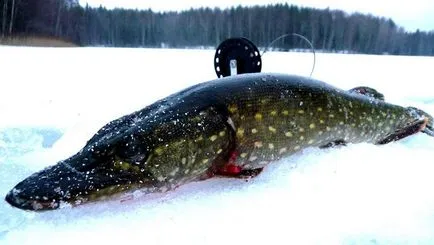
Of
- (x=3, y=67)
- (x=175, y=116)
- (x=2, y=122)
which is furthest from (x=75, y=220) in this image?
(x=3, y=67)

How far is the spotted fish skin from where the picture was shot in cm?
157

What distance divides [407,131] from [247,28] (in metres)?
53.6

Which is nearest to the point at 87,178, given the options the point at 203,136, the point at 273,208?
the point at 203,136

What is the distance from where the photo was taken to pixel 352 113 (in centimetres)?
259

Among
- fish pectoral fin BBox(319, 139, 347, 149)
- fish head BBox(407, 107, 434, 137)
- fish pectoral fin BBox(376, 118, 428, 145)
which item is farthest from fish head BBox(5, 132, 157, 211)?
fish head BBox(407, 107, 434, 137)

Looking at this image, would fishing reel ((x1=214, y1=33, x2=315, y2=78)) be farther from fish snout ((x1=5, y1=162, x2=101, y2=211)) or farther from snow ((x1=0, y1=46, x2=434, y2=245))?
fish snout ((x1=5, y1=162, x2=101, y2=211))

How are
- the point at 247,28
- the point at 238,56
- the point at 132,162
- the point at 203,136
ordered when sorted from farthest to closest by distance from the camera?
the point at 247,28, the point at 238,56, the point at 203,136, the point at 132,162

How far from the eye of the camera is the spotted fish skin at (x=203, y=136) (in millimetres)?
1570

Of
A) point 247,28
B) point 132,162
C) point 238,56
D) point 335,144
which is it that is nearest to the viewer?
point 132,162

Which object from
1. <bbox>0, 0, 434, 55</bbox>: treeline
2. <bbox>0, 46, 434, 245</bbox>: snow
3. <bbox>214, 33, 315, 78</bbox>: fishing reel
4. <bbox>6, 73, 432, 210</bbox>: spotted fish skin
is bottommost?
<bbox>0, 46, 434, 245</bbox>: snow

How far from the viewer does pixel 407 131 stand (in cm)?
309

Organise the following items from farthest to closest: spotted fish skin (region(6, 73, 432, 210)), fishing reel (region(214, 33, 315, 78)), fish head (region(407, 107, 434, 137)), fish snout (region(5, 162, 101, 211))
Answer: fishing reel (region(214, 33, 315, 78)) < fish head (region(407, 107, 434, 137)) < spotted fish skin (region(6, 73, 432, 210)) < fish snout (region(5, 162, 101, 211))

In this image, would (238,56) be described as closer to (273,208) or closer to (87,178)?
(273,208)

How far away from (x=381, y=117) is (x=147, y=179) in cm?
174
